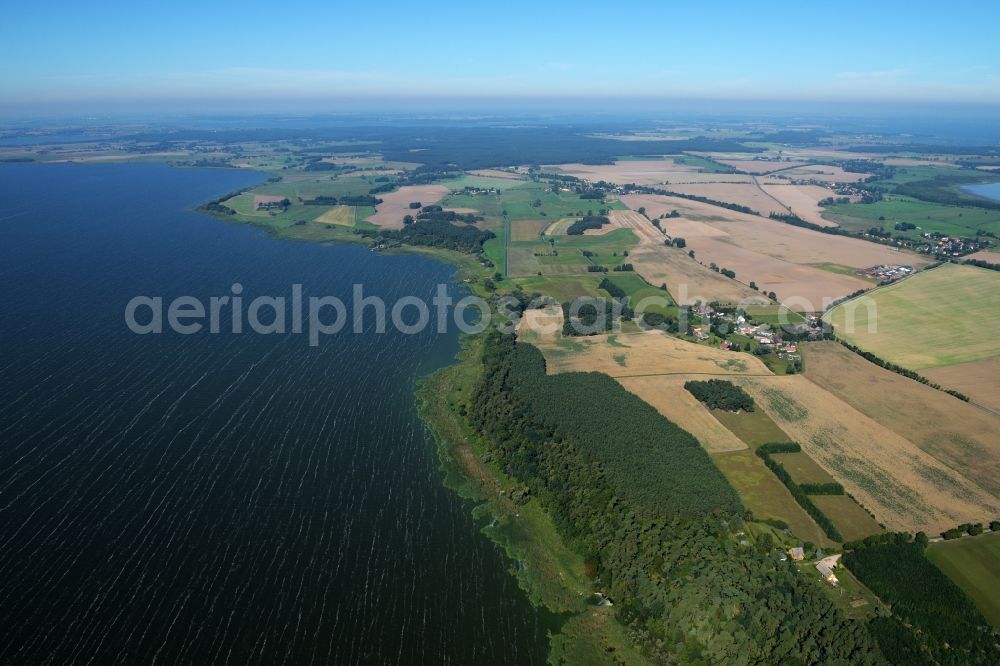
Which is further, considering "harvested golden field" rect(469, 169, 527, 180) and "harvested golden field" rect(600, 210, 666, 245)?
"harvested golden field" rect(469, 169, 527, 180)

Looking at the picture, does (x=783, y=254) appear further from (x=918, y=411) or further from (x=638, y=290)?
(x=918, y=411)

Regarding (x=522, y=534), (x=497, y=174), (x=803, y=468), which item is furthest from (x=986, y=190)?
(x=522, y=534)

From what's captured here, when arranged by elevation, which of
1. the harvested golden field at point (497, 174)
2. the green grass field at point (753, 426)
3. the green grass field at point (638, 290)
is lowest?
the green grass field at point (753, 426)

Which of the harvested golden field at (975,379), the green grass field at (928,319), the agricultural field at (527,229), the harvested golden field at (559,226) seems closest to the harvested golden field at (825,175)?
the harvested golden field at (559,226)

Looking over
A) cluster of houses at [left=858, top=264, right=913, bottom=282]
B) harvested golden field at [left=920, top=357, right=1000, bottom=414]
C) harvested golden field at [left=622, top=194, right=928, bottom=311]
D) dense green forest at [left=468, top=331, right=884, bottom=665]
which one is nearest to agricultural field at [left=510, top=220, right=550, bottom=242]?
harvested golden field at [left=622, top=194, right=928, bottom=311]

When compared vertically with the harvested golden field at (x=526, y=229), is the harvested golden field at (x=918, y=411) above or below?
below

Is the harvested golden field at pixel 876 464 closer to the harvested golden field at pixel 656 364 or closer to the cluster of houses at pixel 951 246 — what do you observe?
the harvested golden field at pixel 656 364

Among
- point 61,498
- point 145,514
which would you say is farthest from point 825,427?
point 61,498

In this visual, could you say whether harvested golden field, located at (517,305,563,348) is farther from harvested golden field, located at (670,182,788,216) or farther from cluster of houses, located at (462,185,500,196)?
cluster of houses, located at (462,185,500,196)
